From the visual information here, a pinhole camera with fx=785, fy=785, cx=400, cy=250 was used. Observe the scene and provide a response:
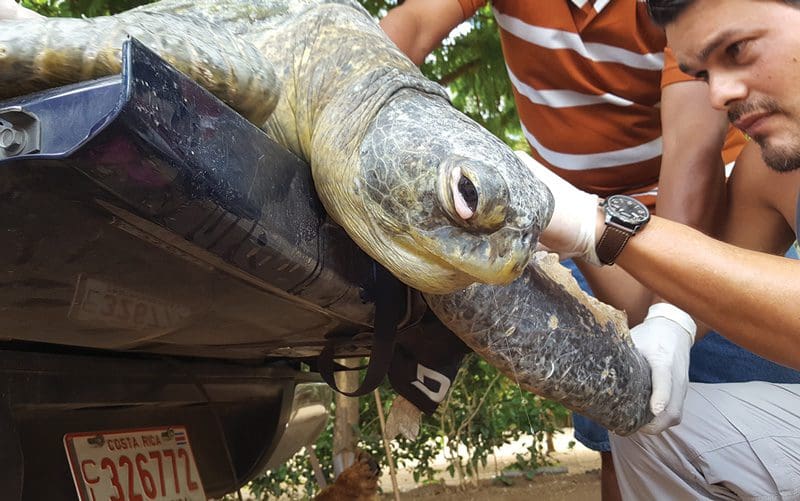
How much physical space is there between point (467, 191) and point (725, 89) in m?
1.34

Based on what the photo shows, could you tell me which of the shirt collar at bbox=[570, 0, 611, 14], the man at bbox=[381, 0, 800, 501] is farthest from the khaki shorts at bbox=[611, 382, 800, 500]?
the shirt collar at bbox=[570, 0, 611, 14]

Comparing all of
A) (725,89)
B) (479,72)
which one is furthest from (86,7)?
(725,89)

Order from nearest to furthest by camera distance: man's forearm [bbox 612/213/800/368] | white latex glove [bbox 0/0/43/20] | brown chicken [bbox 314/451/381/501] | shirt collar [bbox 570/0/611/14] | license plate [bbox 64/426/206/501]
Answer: white latex glove [bbox 0/0/43/20]
license plate [bbox 64/426/206/501]
man's forearm [bbox 612/213/800/368]
brown chicken [bbox 314/451/381/501]
shirt collar [bbox 570/0/611/14]

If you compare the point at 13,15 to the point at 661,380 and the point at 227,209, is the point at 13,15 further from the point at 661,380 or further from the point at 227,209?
the point at 661,380

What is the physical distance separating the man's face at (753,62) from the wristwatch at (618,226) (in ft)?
1.47

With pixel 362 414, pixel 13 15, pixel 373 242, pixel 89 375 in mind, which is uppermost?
pixel 13 15

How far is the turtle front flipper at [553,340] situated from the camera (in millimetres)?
1308

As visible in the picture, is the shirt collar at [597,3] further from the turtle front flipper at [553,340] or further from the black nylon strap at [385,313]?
the black nylon strap at [385,313]

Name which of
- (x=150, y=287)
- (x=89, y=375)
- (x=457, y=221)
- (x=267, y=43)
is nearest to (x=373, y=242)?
(x=457, y=221)

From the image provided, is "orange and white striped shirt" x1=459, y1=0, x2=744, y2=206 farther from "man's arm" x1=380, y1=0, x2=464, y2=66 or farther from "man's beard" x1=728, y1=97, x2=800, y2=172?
"man's beard" x1=728, y1=97, x2=800, y2=172

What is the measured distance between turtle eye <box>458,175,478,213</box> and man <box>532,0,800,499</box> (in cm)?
86

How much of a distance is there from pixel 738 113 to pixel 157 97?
1701mm

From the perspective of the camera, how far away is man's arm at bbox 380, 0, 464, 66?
2.39 metres

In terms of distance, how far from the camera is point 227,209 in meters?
0.91
